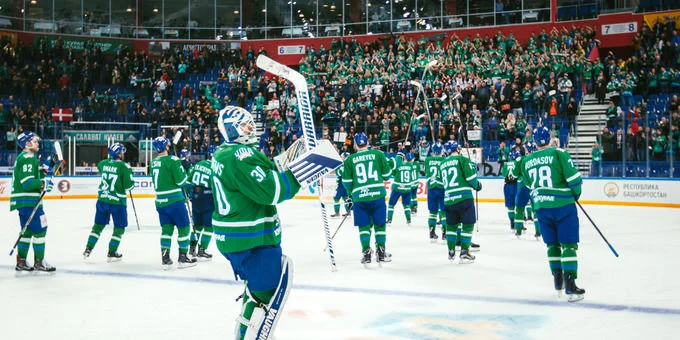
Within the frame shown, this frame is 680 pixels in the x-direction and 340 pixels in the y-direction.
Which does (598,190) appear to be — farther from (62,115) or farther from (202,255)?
(62,115)

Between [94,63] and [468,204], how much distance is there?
24.8 meters

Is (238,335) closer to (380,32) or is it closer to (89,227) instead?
(89,227)

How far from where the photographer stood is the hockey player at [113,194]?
8414mm

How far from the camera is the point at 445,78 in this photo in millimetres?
22625

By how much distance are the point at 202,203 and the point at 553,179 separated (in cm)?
470

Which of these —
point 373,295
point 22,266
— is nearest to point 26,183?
point 22,266

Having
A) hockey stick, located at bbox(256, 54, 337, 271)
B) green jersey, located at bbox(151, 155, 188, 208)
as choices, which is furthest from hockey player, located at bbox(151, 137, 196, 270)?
hockey stick, located at bbox(256, 54, 337, 271)

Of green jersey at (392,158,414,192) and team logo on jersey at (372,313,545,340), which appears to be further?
green jersey at (392,158,414,192)

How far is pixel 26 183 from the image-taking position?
7648mm

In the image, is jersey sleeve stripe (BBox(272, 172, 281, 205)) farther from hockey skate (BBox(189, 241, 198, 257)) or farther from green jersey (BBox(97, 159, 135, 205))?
hockey skate (BBox(189, 241, 198, 257))

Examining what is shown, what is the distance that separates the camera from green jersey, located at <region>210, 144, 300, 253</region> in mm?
3570

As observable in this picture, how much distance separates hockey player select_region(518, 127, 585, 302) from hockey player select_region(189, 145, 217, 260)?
434 centimetres

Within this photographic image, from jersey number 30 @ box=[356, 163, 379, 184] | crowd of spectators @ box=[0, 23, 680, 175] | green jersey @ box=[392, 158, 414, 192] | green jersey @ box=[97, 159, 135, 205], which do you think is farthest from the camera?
crowd of spectators @ box=[0, 23, 680, 175]

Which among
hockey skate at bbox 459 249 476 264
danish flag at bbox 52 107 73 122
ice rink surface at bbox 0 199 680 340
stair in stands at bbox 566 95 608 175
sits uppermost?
danish flag at bbox 52 107 73 122
